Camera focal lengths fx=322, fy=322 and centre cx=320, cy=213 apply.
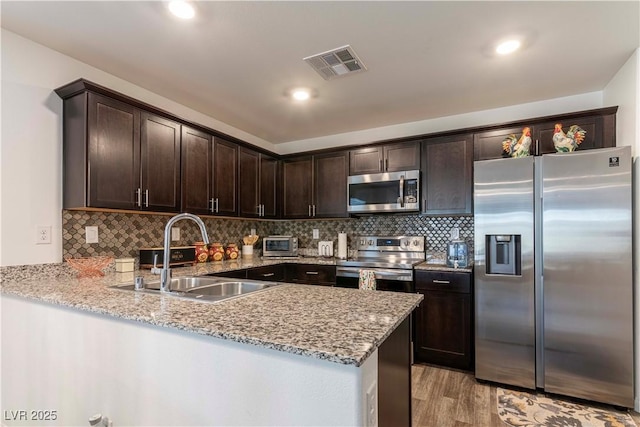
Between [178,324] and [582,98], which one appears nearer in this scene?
[178,324]

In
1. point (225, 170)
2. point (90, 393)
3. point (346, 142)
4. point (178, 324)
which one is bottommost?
point (90, 393)

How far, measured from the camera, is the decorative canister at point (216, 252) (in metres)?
3.32

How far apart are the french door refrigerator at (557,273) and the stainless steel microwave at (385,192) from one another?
70 cm

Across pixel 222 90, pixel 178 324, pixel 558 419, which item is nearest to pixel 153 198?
pixel 222 90

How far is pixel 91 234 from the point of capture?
235 centimetres

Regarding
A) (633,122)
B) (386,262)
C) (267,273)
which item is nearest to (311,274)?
(267,273)

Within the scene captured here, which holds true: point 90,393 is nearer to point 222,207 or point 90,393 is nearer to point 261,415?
point 261,415

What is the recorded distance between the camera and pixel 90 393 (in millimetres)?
1380

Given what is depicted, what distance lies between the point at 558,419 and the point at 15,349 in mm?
3222

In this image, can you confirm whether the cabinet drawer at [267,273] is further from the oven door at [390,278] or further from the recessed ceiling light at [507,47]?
the recessed ceiling light at [507,47]

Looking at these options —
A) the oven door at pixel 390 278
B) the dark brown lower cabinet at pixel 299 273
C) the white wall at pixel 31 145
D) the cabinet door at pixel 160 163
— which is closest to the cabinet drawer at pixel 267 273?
the dark brown lower cabinet at pixel 299 273

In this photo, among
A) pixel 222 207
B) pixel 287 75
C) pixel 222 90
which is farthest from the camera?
pixel 222 207

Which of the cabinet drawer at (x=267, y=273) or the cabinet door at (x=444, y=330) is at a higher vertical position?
the cabinet drawer at (x=267, y=273)

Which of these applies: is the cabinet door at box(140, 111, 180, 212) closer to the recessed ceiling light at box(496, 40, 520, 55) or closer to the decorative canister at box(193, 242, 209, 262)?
the decorative canister at box(193, 242, 209, 262)
